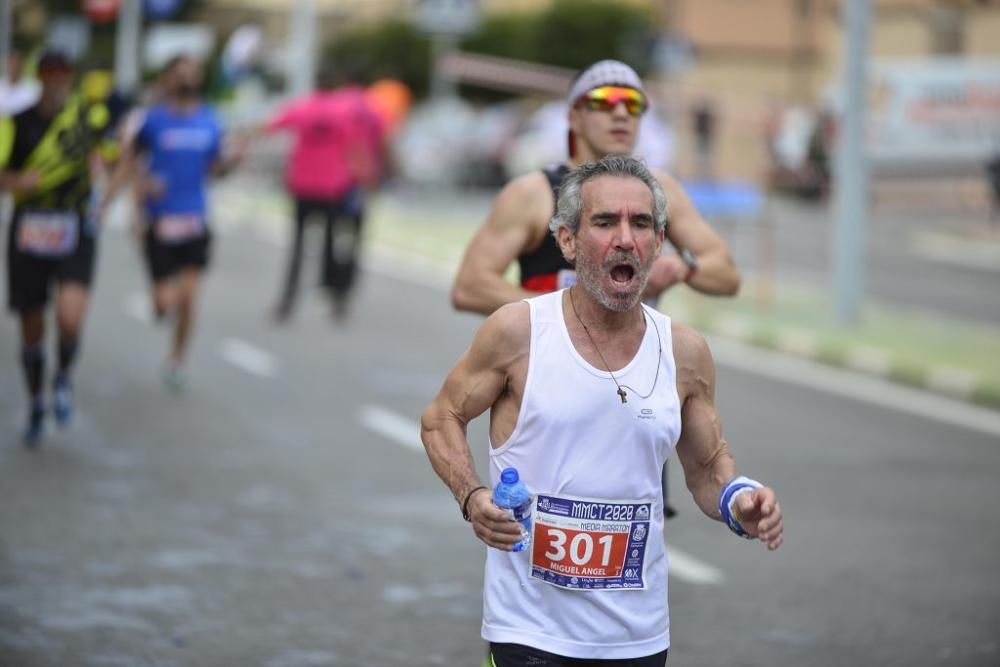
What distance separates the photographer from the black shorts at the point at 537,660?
4.58 m

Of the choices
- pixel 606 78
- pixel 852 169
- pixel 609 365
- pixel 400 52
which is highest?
pixel 606 78

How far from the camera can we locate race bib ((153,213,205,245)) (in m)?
13.9

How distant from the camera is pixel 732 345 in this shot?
17750mm

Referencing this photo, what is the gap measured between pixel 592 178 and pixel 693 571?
4162 mm

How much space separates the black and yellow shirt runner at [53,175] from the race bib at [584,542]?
22.9ft

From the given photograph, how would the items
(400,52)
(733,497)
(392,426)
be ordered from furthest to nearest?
(400,52), (392,426), (733,497)

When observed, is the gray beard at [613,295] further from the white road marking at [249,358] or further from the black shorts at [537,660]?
the white road marking at [249,358]

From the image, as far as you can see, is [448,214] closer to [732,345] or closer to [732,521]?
[732,345]

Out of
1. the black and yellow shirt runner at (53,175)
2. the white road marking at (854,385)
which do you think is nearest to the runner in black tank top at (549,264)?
the black and yellow shirt runner at (53,175)

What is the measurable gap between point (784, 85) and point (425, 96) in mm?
22075

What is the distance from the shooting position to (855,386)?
15.2 meters

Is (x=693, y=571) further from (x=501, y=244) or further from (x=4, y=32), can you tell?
(x=4, y=32)

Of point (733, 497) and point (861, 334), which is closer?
point (733, 497)

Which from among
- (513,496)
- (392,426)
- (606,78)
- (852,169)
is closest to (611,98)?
(606,78)
